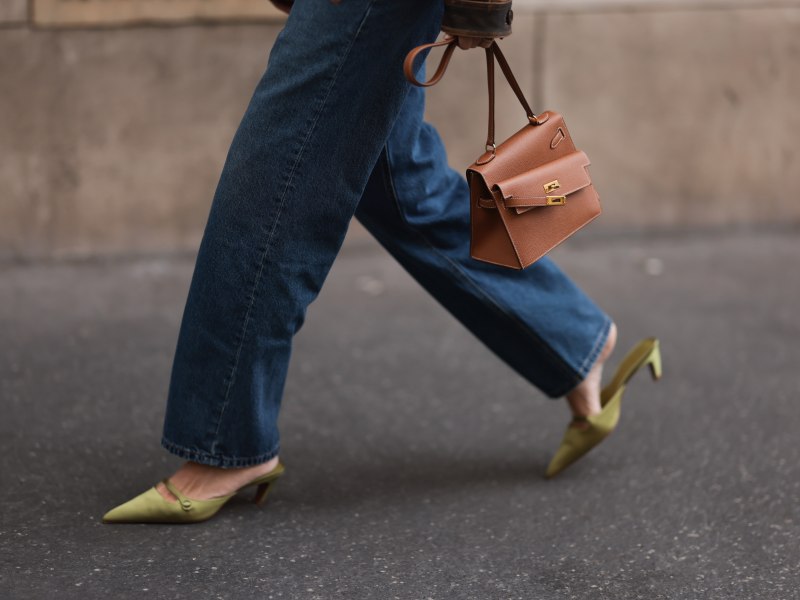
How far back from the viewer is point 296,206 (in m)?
2.34

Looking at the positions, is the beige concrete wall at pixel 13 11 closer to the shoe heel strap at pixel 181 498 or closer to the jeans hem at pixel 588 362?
the shoe heel strap at pixel 181 498

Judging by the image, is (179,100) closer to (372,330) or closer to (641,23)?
(372,330)

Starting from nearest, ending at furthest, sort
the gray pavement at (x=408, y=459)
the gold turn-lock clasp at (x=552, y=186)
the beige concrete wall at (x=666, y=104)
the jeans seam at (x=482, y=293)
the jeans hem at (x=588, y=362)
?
1. the gray pavement at (x=408, y=459)
2. the gold turn-lock clasp at (x=552, y=186)
3. the jeans seam at (x=482, y=293)
4. the jeans hem at (x=588, y=362)
5. the beige concrete wall at (x=666, y=104)

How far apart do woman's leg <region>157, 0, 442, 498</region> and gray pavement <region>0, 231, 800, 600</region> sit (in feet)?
0.89

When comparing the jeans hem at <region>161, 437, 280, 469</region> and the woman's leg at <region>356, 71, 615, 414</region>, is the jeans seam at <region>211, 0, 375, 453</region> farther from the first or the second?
the woman's leg at <region>356, 71, 615, 414</region>

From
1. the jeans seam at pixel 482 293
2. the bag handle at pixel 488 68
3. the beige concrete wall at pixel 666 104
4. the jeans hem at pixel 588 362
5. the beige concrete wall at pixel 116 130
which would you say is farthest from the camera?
the beige concrete wall at pixel 666 104

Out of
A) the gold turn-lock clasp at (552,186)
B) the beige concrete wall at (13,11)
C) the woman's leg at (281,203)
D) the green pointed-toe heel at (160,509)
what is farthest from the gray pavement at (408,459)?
the beige concrete wall at (13,11)

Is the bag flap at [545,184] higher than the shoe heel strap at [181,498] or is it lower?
higher

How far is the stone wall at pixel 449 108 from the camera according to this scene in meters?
4.33

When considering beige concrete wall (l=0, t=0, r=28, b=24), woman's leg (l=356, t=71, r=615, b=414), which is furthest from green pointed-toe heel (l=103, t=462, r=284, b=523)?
beige concrete wall (l=0, t=0, r=28, b=24)

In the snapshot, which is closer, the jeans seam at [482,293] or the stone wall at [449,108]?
the jeans seam at [482,293]

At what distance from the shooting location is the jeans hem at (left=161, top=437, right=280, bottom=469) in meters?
2.45

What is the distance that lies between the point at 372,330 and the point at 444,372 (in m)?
0.43

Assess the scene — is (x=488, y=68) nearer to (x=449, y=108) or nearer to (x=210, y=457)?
(x=210, y=457)
